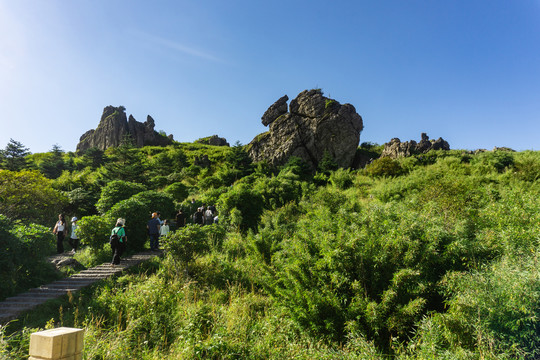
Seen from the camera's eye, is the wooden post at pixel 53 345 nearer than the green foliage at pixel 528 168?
Yes

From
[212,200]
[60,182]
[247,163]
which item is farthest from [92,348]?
[247,163]

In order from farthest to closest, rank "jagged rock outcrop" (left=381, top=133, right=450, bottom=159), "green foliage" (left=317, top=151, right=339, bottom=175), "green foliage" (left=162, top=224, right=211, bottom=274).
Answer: "jagged rock outcrop" (left=381, top=133, right=450, bottom=159) → "green foliage" (left=317, top=151, right=339, bottom=175) → "green foliage" (left=162, top=224, right=211, bottom=274)

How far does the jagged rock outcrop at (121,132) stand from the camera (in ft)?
208

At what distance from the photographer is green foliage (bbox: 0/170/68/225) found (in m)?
14.5

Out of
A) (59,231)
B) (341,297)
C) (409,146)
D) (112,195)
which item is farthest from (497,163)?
(59,231)

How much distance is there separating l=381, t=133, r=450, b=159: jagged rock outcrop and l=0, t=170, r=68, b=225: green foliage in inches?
1426

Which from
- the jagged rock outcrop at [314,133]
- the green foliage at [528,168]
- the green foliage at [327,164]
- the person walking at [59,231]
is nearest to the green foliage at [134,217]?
the person walking at [59,231]

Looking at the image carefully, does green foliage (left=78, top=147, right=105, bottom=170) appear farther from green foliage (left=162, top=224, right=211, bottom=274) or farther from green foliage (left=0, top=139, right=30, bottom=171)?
green foliage (left=162, top=224, right=211, bottom=274)

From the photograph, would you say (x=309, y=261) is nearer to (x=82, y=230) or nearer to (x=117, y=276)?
(x=117, y=276)

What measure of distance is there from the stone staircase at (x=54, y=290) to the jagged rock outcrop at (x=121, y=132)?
6011 centimetres

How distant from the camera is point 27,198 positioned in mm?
15320

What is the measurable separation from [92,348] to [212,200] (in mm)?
13477

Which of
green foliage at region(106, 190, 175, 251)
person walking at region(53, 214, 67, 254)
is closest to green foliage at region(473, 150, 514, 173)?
green foliage at region(106, 190, 175, 251)

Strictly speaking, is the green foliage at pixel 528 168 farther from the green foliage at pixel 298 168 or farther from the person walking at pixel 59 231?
the person walking at pixel 59 231
